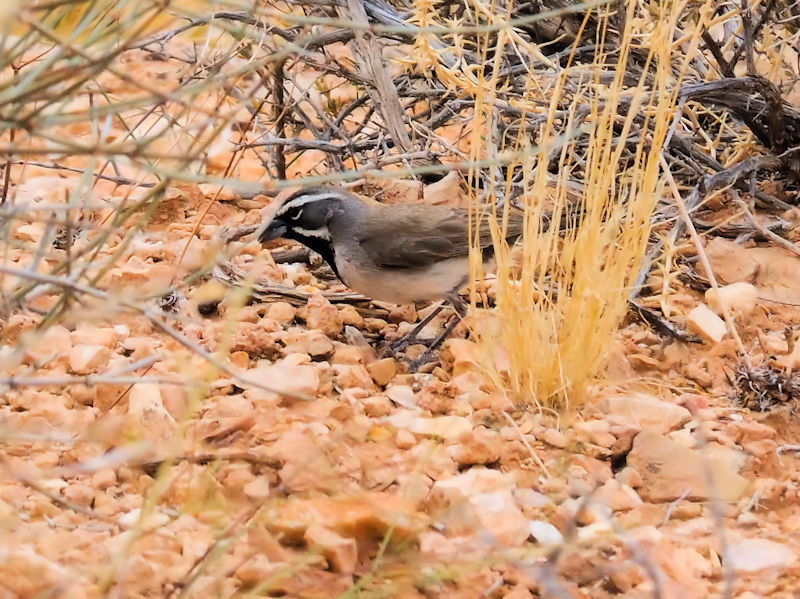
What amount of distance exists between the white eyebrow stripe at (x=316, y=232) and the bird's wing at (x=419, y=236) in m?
0.20

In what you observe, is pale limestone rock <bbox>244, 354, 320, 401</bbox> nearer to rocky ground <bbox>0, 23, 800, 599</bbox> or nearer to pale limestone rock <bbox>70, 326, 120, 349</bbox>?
rocky ground <bbox>0, 23, 800, 599</bbox>

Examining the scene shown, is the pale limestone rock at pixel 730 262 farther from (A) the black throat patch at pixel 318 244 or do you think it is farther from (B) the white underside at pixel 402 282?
(A) the black throat patch at pixel 318 244

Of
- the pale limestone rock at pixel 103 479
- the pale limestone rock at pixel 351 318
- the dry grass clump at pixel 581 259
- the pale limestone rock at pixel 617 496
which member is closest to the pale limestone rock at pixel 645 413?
the dry grass clump at pixel 581 259

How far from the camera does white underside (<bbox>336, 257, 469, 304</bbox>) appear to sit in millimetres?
4805

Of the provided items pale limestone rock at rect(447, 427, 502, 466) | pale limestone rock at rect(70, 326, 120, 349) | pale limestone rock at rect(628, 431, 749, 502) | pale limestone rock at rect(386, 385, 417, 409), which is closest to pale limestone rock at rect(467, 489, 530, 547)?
pale limestone rock at rect(447, 427, 502, 466)

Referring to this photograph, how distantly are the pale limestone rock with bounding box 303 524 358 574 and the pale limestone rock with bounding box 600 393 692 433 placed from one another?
1.32 meters

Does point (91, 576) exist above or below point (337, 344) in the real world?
above

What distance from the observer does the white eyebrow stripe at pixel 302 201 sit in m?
5.00

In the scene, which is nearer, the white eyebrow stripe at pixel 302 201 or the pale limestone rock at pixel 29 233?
the white eyebrow stripe at pixel 302 201

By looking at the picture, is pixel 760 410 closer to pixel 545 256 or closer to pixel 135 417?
pixel 545 256

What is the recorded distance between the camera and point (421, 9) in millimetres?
4383

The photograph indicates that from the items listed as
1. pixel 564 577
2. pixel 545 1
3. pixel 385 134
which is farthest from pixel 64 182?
pixel 564 577

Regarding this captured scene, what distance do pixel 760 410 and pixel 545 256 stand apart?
3.36 feet

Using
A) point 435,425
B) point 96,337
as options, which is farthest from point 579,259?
point 96,337
